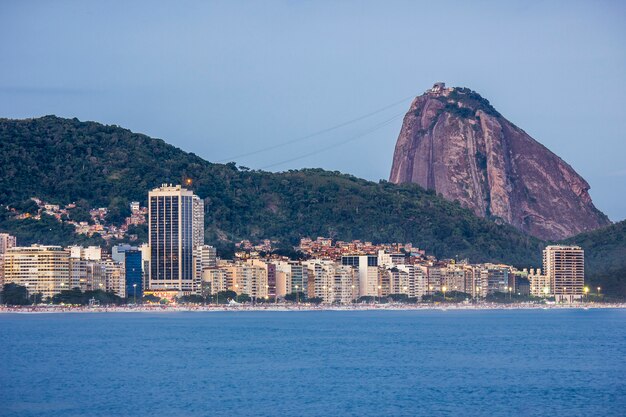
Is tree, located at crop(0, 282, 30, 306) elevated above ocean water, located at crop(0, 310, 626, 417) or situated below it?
above

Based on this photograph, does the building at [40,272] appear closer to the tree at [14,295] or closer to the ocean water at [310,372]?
the tree at [14,295]

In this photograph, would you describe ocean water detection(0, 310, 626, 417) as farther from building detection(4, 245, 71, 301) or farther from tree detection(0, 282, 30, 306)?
building detection(4, 245, 71, 301)

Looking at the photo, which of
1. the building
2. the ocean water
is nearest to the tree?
the building

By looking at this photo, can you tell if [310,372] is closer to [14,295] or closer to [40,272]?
[14,295]

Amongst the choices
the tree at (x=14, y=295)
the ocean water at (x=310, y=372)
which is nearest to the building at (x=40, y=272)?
the tree at (x=14, y=295)

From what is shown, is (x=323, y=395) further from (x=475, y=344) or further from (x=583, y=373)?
(x=475, y=344)

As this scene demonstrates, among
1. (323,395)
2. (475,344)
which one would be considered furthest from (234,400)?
(475,344)

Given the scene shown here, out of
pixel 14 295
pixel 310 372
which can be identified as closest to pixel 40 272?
pixel 14 295
